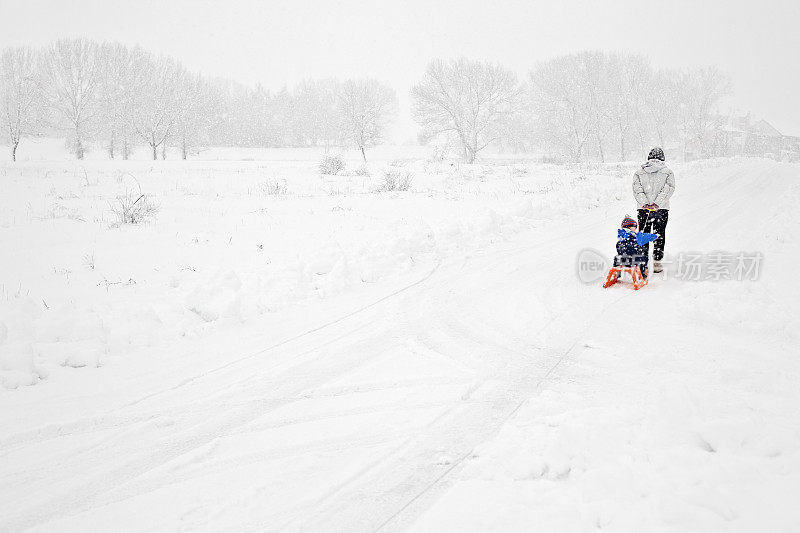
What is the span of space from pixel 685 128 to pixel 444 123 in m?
34.2

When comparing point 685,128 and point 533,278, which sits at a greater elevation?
point 685,128

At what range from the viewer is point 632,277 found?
6293mm

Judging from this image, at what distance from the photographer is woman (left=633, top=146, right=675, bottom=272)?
22.5ft

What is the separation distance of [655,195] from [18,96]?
4731 cm

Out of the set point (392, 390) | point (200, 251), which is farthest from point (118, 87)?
point (392, 390)

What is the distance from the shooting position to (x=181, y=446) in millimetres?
2928

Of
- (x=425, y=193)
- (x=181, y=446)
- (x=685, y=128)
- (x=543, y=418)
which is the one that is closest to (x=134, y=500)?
(x=181, y=446)

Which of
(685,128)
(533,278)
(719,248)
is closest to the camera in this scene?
(533,278)

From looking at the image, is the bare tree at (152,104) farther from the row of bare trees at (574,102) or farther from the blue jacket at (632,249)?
the blue jacket at (632,249)

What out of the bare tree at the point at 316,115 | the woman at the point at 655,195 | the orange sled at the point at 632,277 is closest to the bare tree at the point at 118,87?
the bare tree at the point at 316,115

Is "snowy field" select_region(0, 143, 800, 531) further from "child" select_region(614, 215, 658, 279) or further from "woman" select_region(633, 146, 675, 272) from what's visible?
"woman" select_region(633, 146, 675, 272)

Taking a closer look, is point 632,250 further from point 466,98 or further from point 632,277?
point 466,98

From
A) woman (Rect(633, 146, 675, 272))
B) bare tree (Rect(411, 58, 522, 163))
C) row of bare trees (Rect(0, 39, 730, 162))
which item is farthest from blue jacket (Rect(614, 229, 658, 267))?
row of bare trees (Rect(0, 39, 730, 162))

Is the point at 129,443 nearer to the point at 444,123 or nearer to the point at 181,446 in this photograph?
the point at 181,446
